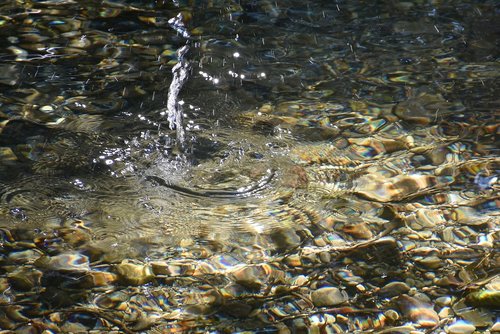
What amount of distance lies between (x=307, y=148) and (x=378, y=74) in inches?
46.7

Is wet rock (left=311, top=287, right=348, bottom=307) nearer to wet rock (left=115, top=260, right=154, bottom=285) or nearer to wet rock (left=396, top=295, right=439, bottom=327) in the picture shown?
wet rock (left=396, top=295, right=439, bottom=327)

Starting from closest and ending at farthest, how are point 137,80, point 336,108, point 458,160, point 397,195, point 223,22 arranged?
point 397,195 < point 458,160 < point 336,108 < point 137,80 < point 223,22

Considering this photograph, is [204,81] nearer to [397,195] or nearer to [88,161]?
[88,161]

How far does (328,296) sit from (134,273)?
35.0 inches

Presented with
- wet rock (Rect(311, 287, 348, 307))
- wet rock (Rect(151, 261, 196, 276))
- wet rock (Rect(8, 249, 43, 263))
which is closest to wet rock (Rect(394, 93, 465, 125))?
wet rock (Rect(311, 287, 348, 307))

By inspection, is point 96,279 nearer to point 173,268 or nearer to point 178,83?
point 173,268

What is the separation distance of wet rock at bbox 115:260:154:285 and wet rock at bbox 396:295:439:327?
1117 millimetres

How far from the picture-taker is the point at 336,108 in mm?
4195

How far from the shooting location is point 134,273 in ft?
9.43

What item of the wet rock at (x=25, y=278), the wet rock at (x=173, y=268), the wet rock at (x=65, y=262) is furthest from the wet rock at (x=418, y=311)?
the wet rock at (x=25, y=278)

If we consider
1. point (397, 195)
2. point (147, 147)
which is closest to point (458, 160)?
point (397, 195)

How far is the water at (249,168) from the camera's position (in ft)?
8.89

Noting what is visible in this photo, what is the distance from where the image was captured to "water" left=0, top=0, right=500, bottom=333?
2711 mm

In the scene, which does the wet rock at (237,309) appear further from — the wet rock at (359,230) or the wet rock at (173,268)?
the wet rock at (359,230)
